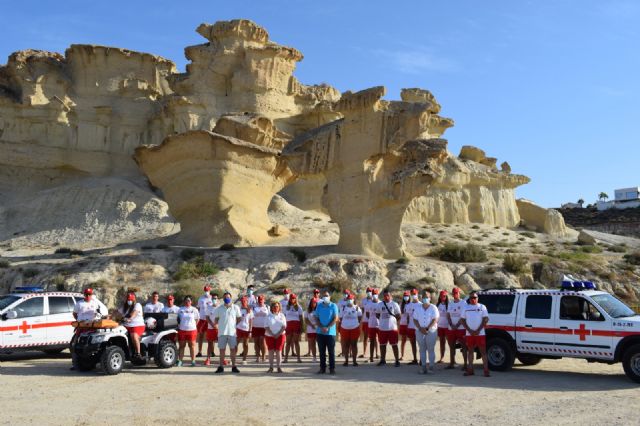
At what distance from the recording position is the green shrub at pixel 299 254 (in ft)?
101

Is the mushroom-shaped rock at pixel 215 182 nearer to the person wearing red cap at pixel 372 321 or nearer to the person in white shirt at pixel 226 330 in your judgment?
the person wearing red cap at pixel 372 321

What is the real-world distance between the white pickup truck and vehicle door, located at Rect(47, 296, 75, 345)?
1007 centimetres

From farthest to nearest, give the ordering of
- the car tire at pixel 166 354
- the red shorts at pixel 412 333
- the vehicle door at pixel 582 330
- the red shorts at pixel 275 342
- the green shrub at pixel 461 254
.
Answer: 1. the green shrub at pixel 461 254
2. the red shorts at pixel 412 333
3. the car tire at pixel 166 354
4. the red shorts at pixel 275 342
5. the vehicle door at pixel 582 330

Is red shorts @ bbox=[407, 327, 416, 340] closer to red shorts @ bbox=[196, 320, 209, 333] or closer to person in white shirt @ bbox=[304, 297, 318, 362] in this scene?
person in white shirt @ bbox=[304, 297, 318, 362]

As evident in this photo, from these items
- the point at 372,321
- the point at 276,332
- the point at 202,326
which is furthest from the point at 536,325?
the point at 202,326

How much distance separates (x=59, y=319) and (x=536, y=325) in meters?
11.1

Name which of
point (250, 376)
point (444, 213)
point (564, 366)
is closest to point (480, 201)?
point (444, 213)

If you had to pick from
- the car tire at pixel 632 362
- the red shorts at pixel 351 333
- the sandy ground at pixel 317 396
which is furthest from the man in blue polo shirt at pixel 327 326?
the car tire at pixel 632 362

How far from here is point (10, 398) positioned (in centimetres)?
1056

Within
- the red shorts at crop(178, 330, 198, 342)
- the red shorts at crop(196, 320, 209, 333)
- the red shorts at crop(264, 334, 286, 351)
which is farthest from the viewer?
the red shorts at crop(196, 320, 209, 333)

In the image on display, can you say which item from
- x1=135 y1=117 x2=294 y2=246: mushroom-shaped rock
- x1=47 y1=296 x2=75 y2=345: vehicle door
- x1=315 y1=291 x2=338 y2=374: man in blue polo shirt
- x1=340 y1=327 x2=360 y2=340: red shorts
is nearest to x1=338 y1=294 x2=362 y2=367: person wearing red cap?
x1=340 y1=327 x2=360 y2=340: red shorts

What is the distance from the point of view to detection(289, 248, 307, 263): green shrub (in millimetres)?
30672

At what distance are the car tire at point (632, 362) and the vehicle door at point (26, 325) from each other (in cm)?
1283

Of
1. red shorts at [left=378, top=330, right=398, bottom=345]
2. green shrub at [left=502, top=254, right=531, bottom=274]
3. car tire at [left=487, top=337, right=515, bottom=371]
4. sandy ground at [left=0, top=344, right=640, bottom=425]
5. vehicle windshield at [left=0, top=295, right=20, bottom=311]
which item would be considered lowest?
sandy ground at [left=0, top=344, right=640, bottom=425]
